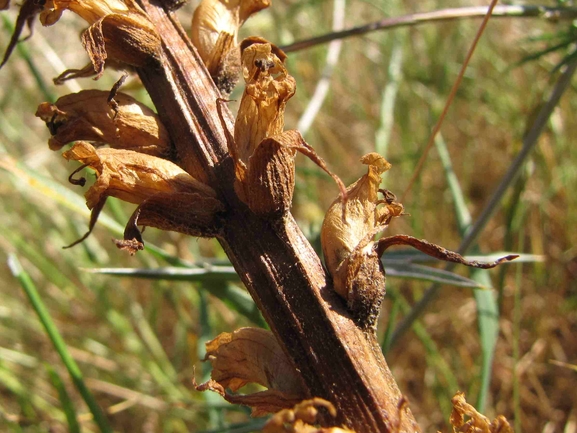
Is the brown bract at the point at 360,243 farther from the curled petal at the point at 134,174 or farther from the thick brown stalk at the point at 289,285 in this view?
the curled petal at the point at 134,174

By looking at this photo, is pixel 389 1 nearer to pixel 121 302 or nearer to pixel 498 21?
pixel 498 21

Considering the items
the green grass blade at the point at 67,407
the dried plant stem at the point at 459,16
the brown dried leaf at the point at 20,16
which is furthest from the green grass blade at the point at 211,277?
the dried plant stem at the point at 459,16

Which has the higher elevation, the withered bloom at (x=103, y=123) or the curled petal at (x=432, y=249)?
the withered bloom at (x=103, y=123)

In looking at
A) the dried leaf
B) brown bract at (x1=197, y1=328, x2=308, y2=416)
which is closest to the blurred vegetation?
brown bract at (x1=197, y1=328, x2=308, y2=416)

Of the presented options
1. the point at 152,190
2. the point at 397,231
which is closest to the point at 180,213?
the point at 152,190

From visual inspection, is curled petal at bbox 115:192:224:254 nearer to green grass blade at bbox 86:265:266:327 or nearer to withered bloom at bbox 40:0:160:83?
withered bloom at bbox 40:0:160:83

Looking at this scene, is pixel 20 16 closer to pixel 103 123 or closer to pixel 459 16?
pixel 103 123
